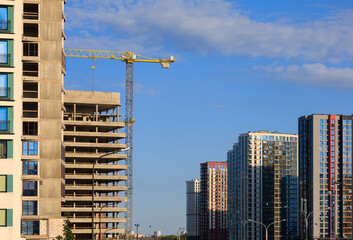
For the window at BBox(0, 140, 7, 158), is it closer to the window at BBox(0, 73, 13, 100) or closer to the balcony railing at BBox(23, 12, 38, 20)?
the window at BBox(0, 73, 13, 100)

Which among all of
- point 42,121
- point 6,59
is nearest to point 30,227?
point 42,121

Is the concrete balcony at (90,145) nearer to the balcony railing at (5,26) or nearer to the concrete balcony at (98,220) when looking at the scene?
the concrete balcony at (98,220)

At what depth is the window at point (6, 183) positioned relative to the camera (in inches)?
3142

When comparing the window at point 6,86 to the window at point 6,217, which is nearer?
the window at point 6,217

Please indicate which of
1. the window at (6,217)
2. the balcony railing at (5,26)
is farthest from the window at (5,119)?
the balcony railing at (5,26)

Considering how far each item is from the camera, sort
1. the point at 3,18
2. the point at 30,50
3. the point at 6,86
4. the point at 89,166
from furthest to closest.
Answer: the point at 89,166 < the point at 30,50 < the point at 3,18 < the point at 6,86

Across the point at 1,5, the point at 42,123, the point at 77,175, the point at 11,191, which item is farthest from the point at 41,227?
the point at 77,175

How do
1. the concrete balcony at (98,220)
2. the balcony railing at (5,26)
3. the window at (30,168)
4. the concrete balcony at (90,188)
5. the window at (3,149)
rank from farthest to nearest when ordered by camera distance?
the concrete balcony at (90,188) < the concrete balcony at (98,220) < the window at (30,168) < the balcony railing at (5,26) < the window at (3,149)

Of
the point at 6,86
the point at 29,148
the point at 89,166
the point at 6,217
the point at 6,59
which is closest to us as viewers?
the point at 6,217

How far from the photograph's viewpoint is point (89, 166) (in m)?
182

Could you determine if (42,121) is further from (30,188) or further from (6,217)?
(6,217)

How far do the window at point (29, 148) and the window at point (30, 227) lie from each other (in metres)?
10.5

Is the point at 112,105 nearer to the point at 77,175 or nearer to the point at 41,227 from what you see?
the point at 77,175

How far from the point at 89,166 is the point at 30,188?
77654mm
